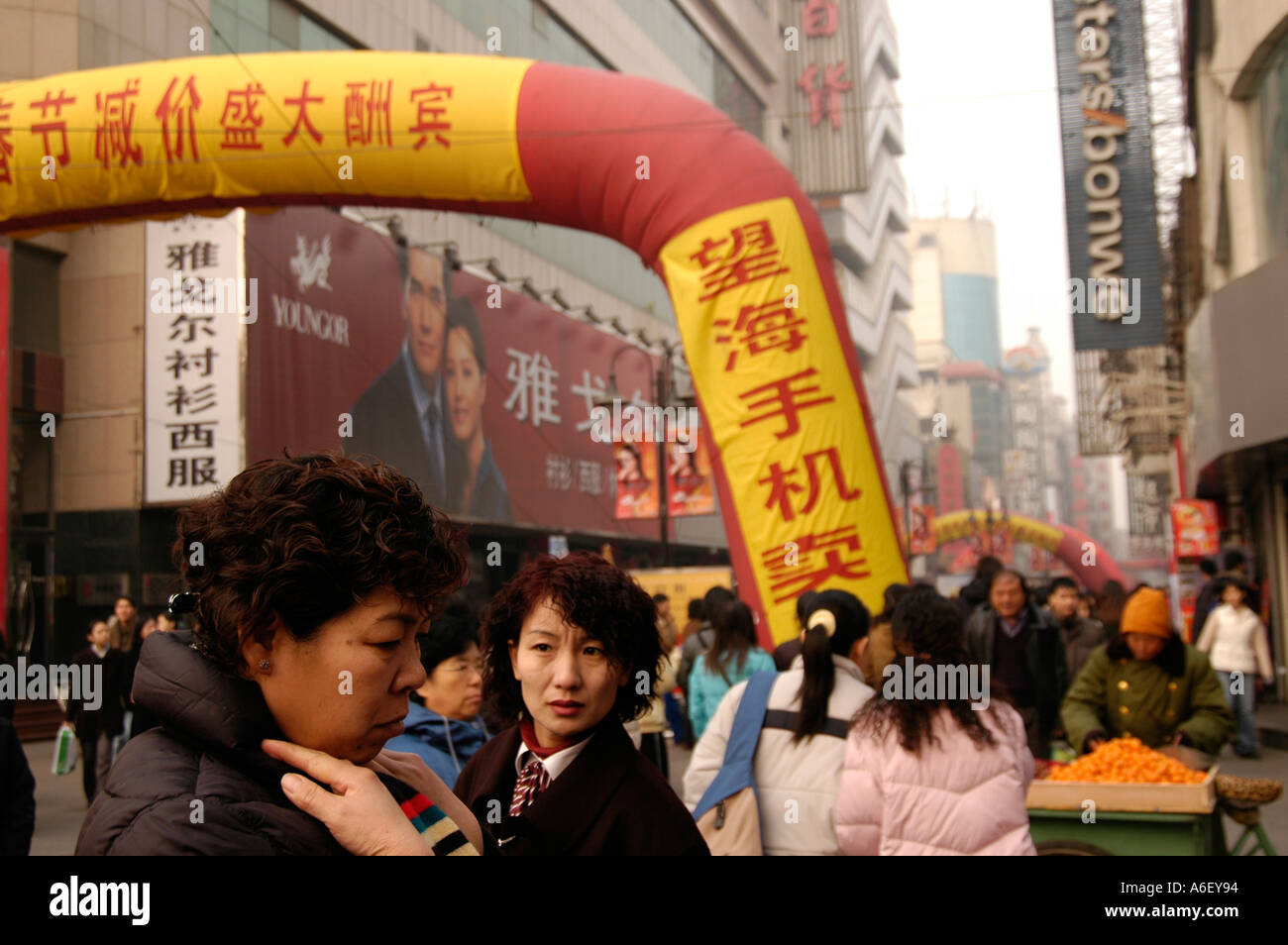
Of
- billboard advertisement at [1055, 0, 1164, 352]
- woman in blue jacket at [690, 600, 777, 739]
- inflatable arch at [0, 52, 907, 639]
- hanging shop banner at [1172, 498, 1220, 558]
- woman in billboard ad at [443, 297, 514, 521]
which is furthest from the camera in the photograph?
woman in billboard ad at [443, 297, 514, 521]

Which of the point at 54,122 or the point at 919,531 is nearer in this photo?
the point at 54,122

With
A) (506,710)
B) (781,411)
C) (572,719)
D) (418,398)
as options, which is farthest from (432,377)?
(572,719)

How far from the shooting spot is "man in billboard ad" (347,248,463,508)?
17.9 metres

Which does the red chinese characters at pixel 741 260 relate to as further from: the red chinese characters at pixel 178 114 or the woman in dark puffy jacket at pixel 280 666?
the woman in dark puffy jacket at pixel 280 666

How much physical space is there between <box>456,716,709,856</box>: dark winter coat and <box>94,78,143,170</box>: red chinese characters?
846 cm

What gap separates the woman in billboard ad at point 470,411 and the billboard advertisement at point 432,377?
35mm

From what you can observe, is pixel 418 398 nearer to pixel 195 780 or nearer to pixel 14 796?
pixel 14 796

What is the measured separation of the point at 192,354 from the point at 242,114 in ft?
19.9

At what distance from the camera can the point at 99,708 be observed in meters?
9.36

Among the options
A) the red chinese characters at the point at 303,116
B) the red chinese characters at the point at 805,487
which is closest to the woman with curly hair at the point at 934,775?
the red chinese characters at the point at 805,487

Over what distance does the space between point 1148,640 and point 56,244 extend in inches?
568

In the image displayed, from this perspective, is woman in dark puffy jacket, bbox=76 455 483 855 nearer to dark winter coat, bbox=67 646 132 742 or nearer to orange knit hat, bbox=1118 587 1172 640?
orange knit hat, bbox=1118 587 1172 640

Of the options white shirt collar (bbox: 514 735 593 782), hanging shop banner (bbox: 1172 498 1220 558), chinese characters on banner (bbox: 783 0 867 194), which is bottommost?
white shirt collar (bbox: 514 735 593 782)

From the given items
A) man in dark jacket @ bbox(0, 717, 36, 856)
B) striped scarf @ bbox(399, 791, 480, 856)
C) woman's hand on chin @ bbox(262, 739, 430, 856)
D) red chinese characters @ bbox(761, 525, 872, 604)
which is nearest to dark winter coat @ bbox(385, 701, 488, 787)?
man in dark jacket @ bbox(0, 717, 36, 856)
